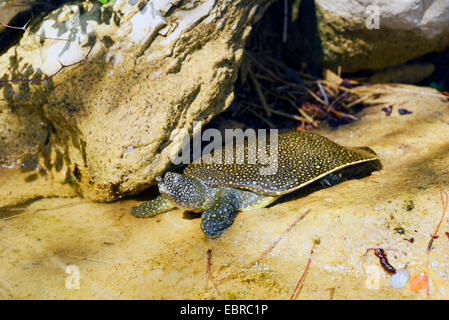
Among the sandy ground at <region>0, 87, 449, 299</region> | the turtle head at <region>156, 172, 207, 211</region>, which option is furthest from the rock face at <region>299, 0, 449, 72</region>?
the turtle head at <region>156, 172, 207, 211</region>

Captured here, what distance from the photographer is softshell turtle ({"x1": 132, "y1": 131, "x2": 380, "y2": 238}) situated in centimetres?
369

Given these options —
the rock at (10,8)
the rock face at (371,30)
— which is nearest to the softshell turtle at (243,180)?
the rock face at (371,30)

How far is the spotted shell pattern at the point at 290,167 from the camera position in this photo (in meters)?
3.71

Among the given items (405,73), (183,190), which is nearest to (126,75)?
(183,190)

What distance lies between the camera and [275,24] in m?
5.91

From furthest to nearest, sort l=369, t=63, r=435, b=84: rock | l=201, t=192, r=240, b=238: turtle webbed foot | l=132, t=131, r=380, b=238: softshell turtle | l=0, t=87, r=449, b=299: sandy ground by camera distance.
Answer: l=369, t=63, r=435, b=84: rock < l=132, t=131, r=380, b=238: softshell turtle < l=201, t=192, r=240, b=238: turtle webbed foot < l=0, t=87, r=449, b=299: sandy ground

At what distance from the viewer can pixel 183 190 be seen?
375 centimetres

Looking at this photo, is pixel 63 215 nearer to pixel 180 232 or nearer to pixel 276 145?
pixel 180 232

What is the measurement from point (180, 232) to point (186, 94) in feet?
4.87

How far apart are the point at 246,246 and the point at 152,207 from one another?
3.99ft

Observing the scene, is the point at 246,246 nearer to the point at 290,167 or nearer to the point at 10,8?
the point at 290,167

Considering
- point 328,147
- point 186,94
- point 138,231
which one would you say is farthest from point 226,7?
point 138,231

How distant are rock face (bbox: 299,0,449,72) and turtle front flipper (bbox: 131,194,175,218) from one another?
3.54m

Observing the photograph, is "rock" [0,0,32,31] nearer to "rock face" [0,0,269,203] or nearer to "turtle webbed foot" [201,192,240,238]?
"rock face" [0,0,269,203]
